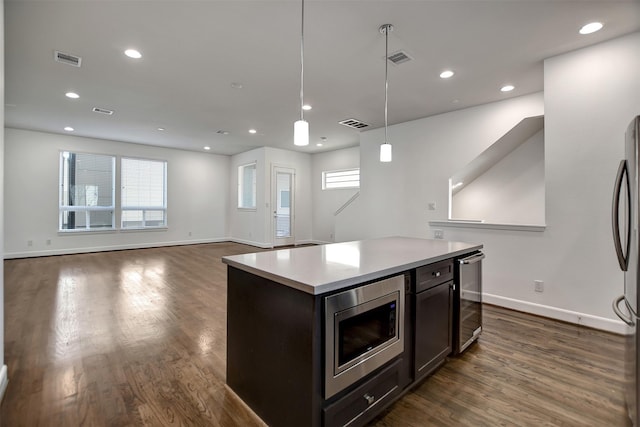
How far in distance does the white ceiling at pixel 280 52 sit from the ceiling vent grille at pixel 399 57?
0.27 feet

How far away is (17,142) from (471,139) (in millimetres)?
8898

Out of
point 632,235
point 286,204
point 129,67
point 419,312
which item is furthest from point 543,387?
point 286,204

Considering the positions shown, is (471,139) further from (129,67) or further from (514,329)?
(129,67)

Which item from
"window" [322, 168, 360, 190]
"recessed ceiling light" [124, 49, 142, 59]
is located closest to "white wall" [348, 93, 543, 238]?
"window" [322, 168, 360, 190]

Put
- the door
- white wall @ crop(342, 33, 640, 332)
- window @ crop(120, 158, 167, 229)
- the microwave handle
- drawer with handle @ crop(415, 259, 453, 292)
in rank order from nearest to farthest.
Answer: drawer with handle @ crop(415, 259, 453, 292) < the microwave handle < white wall @ crop(342, 33, 640, 332) < window @ crop(120, 158, 167, 229) < the door

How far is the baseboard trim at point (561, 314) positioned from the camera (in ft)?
9.40

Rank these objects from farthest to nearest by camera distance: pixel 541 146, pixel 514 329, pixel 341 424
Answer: pixel 541 146
pixel 514 329
pixel 341 424

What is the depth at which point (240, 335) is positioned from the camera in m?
1.86

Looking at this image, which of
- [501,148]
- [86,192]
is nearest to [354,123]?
[501,148]

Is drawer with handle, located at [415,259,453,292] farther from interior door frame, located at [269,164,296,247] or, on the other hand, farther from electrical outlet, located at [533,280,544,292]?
interior door frame, located at [269,164,296,247]

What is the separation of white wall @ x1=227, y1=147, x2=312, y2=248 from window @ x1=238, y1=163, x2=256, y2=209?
0.14 metres

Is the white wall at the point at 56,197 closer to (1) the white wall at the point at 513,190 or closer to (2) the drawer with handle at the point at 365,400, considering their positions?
A: (1) the white wall at the point at 513,190

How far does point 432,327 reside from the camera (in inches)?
82.6

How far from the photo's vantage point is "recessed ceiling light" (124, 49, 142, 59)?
3.02 meters
